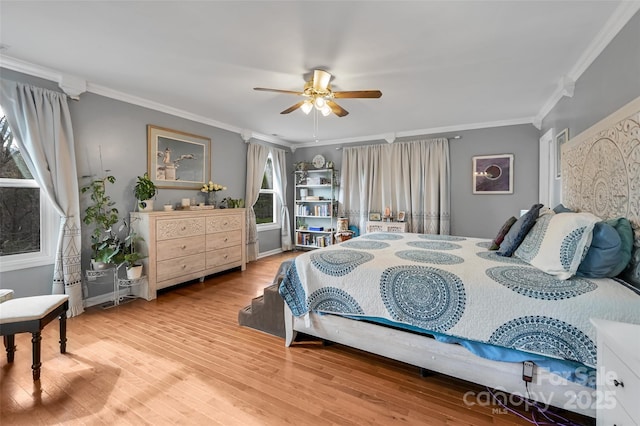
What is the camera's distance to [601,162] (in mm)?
2078

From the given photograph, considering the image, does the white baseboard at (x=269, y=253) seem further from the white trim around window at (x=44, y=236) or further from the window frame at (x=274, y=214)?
the white trim around window at (x=44, y=236)

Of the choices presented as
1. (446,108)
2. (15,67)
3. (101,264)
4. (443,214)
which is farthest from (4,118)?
(443,214)

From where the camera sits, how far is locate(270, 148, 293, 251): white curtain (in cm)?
590

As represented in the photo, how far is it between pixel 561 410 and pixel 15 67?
16.4ft

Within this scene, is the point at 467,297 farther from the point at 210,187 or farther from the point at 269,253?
the point at 269,253

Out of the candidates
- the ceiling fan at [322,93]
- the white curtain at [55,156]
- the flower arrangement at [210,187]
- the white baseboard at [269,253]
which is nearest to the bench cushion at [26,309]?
the white curtain at [55,156]

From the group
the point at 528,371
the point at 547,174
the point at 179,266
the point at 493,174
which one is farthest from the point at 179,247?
the point at 547,174

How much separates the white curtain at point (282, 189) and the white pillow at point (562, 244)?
4.71m

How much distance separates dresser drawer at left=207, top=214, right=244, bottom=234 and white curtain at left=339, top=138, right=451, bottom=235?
2.26 m

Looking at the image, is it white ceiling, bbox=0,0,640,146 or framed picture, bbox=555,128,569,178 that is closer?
white ceiling, bbox=0,0,640,146

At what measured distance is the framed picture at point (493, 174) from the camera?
4469mm

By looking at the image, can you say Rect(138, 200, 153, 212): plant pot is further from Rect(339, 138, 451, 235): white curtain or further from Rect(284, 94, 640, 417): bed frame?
Rect(339, 138, 451, 235): white curtain

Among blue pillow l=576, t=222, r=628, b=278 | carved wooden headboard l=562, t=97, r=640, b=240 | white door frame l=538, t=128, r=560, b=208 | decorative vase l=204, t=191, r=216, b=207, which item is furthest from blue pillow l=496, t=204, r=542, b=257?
decorative vase l=204, t=191, r=216, b=207

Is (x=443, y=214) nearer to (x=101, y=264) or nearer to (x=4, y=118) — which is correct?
(x=101, y=264)
